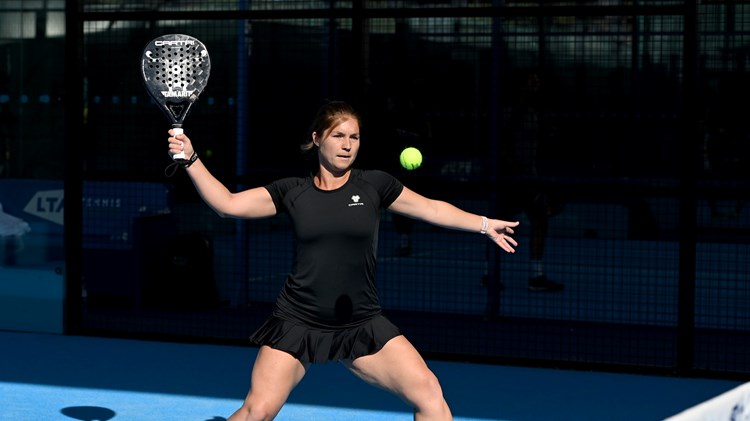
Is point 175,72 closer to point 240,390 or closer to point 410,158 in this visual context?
point 410,158

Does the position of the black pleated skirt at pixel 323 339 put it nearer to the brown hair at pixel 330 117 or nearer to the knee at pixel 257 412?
the knee at pixel 257 412

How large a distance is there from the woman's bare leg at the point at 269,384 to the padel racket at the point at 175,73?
43.4 inches

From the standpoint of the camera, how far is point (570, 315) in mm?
11281

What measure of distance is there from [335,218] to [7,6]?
8.11 m

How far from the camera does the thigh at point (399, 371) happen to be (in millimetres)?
5750

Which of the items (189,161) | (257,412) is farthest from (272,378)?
(189,161)

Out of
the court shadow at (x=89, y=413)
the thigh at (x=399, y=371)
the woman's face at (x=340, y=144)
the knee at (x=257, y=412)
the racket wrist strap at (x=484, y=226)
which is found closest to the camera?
the knee at (x=257, y=412)

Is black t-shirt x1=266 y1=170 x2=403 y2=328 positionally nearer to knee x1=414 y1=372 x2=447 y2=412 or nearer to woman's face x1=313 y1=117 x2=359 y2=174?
woman's face x1=313 y1=117 x2=359 y2=174

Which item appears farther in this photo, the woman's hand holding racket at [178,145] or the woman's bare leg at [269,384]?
the woman's bare leg at [269,384]

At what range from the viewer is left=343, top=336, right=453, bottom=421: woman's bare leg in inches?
226

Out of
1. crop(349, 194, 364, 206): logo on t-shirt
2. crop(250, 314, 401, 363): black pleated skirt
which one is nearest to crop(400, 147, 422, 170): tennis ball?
crop(349, 194, 364, 206): logo on t-shirt

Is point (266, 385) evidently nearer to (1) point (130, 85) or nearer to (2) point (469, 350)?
(2) point (469, 350)

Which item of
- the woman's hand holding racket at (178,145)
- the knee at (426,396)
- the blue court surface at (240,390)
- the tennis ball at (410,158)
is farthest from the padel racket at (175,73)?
the blue court surface at (240,390)

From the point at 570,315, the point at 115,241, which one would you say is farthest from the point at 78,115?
the point at 570,315
